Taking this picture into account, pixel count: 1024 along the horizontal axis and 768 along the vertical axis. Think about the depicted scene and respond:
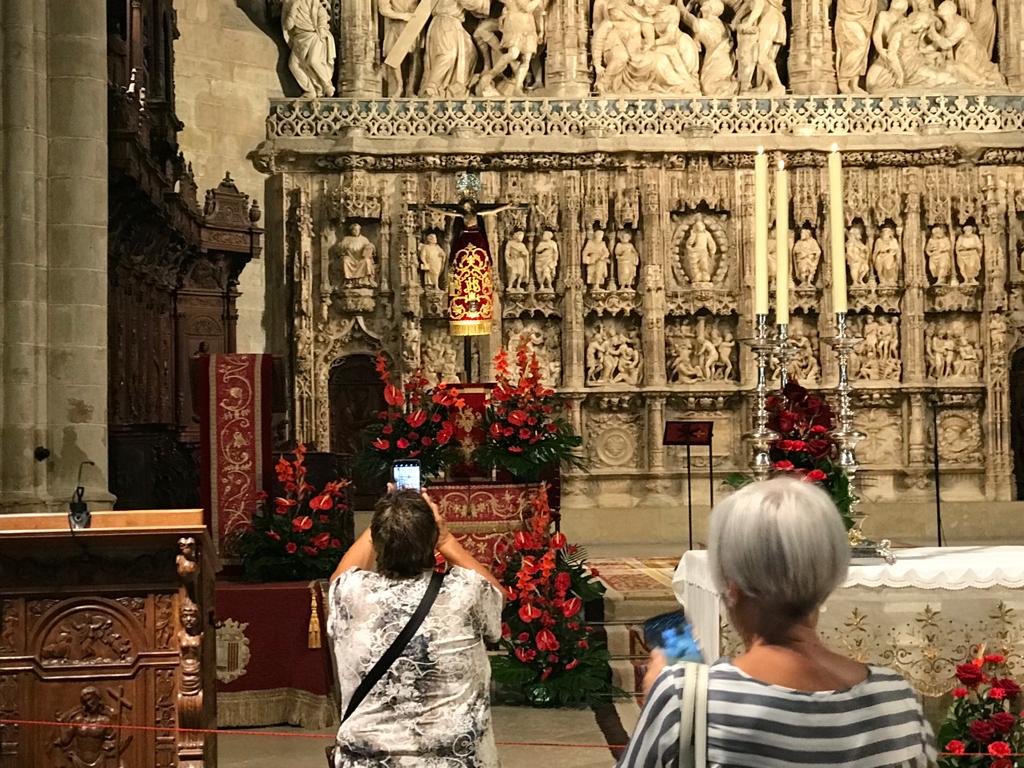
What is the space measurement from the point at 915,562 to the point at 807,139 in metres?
11.1

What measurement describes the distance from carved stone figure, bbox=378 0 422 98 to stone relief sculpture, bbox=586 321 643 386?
3.45 m

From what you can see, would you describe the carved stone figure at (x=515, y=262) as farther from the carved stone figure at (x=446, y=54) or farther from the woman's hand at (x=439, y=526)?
the woman's hand at (x=439, y=526)

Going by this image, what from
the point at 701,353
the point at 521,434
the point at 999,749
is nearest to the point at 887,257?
the point at 701,353

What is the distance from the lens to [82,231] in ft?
27.6

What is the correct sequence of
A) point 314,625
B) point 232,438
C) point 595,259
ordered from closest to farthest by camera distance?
point 314,625
point 232,438
point 595,259

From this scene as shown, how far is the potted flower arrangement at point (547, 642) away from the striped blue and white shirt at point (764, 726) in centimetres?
557

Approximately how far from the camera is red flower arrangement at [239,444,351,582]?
793cm

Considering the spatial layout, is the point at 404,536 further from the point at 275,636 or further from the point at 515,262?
the point at 515,262

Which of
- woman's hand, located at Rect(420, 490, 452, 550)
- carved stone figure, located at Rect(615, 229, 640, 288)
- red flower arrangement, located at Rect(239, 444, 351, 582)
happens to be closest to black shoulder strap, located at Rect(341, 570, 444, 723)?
woman's hand, located at Rect(420, 490, 452, 550)

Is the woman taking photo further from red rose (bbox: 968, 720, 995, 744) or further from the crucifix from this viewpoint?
the crucifix

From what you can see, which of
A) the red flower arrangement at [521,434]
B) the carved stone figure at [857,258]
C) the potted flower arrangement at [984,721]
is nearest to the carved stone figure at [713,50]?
the carved stone figure at [857,258]

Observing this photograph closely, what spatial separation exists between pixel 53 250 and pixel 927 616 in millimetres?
5655

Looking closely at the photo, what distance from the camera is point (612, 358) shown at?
51.1 ft

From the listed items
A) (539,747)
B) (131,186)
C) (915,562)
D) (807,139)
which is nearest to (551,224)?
(807,139)
